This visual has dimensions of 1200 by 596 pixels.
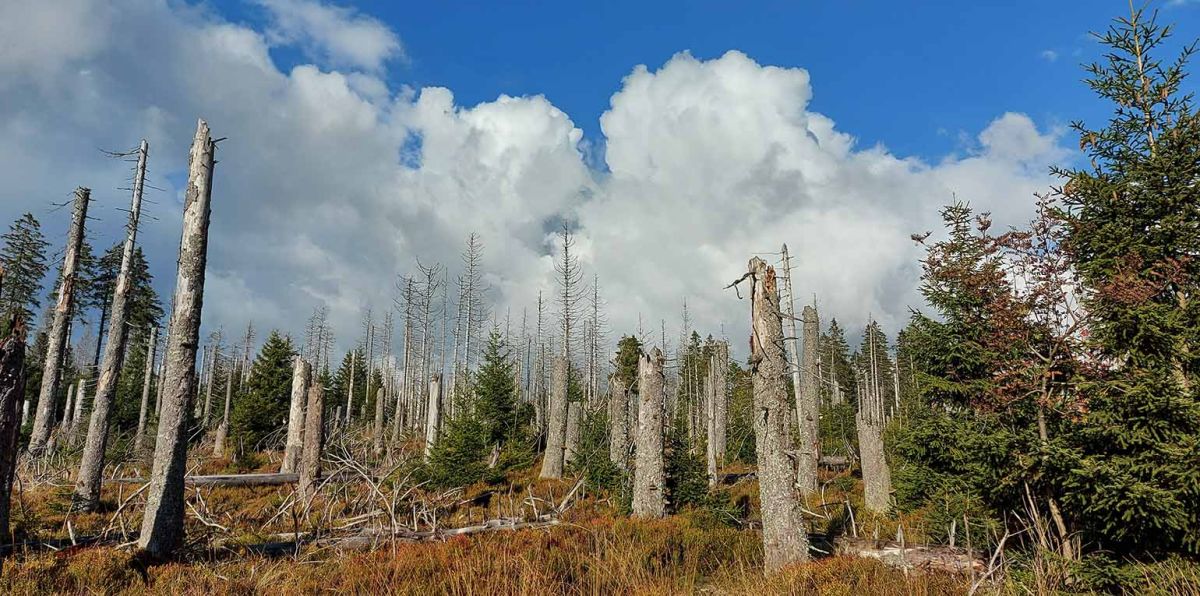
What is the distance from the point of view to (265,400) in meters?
25.0

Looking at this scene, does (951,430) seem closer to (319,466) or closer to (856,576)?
(856,576)

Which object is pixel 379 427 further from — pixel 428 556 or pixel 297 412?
pixel 428 556

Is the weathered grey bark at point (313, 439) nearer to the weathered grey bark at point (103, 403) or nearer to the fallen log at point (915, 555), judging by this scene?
the weathered grey bark at point (103, 403)

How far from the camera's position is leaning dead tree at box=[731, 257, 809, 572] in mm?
8438

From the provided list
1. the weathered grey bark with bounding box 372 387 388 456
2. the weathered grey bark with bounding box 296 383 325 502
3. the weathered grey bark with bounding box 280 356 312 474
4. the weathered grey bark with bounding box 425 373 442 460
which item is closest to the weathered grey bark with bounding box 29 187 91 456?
the weathered grey bark with bounding box 280 356 312 474

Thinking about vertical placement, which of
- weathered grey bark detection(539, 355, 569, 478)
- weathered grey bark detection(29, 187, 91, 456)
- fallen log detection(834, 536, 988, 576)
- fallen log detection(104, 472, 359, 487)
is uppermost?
weathered grey bark detection(29, 187, 91, 456)

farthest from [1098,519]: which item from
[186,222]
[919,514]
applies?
A: [186,222]

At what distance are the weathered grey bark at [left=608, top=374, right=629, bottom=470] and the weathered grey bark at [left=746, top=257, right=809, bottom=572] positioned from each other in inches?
256

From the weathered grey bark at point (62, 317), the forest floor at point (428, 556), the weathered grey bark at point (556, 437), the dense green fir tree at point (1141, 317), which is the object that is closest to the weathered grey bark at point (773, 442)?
the forest floor at point (428, 556)

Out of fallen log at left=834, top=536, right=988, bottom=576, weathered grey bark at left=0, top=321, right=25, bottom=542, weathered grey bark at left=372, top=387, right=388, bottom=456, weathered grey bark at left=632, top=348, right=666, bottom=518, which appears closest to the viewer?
weathered grey bark at left=0, top=321, right=25, bottom=542

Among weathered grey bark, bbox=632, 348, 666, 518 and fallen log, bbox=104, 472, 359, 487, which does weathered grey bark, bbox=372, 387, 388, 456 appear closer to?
fallen log, bbox=104, 472, 359, 487

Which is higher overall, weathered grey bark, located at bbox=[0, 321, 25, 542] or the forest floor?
weathered grey bark, located at bbox=[0, 321, 25, 542]

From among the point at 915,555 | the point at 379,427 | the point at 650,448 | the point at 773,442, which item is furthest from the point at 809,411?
the point at 379,427

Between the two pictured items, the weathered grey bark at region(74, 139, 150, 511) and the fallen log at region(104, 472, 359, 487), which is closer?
the weathered grey bark at region(74, 139, 150, 511)
